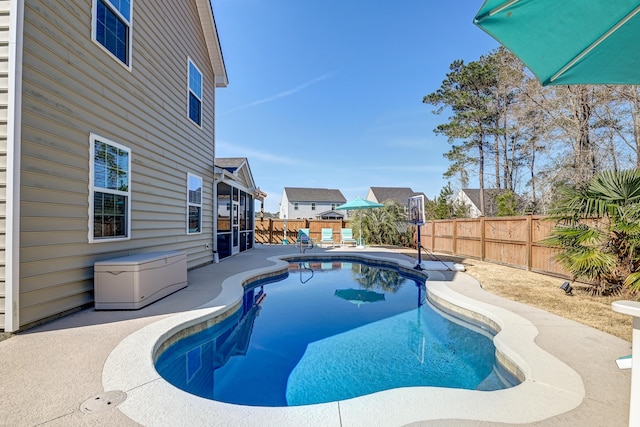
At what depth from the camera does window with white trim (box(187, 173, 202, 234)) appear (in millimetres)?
8023

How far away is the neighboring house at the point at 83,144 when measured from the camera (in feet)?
11.0

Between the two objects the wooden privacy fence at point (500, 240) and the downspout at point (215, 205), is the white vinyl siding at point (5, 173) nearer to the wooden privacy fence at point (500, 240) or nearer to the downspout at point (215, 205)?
the downspout at point (215, 205)

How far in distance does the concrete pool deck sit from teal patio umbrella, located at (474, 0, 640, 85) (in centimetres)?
244

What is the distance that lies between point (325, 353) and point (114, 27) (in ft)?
19.9

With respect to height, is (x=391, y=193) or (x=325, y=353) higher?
(x=391, y=193)

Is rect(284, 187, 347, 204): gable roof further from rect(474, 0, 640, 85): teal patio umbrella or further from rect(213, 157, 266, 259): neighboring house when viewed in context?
rect(474, 0, 640, 85): teal patio umbrella

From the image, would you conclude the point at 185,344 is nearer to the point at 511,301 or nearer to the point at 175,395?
the point at 175,395

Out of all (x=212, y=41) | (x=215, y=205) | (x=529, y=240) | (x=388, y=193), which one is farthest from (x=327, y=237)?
(x=388, y=193)

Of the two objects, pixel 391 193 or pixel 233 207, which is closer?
pixel 233 207

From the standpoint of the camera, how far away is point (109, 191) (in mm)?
4836

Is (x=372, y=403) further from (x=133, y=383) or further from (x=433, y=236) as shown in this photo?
(x=433, y=236)

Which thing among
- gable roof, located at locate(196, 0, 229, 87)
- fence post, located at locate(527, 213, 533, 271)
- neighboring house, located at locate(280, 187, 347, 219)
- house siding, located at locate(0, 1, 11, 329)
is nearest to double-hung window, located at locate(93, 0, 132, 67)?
house siding, located at locate(0, 1, 11, 329)

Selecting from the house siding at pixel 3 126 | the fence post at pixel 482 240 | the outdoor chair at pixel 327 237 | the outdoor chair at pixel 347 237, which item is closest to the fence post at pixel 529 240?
the fence post at pixel 482 240

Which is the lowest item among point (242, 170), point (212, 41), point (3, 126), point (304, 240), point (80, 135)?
point (304, 240)
